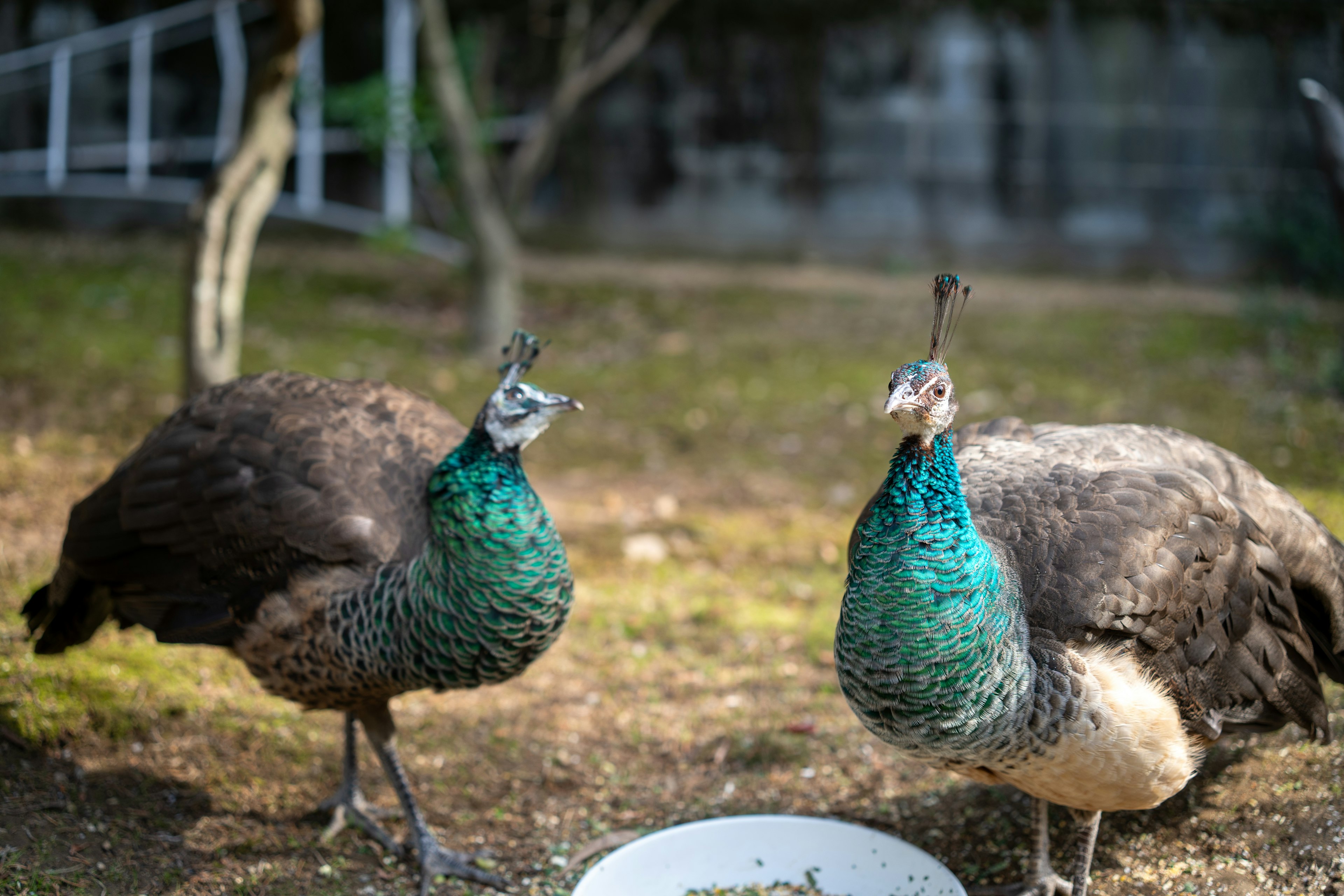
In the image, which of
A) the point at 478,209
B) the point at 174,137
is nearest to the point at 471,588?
the point at 478,209

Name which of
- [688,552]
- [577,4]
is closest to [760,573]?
[688,552]

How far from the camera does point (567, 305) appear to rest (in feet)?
28.3

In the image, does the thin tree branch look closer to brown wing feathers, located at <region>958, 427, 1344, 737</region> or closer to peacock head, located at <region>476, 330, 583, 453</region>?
peacock head, located at <region>476, 330, 583, 453</region>

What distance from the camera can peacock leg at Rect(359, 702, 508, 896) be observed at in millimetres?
3281

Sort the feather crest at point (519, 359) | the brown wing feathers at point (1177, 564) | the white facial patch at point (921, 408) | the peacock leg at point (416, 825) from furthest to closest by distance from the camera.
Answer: the peacock leg at point (416, 825) < the feather crest at point (519, 359) < the brown wing feathers at point (1177, 564) < the white facial patch at point (921, 408)

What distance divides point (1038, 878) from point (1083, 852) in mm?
260

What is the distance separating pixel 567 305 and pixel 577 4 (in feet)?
6.95

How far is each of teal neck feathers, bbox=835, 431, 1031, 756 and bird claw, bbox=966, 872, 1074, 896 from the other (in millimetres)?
762

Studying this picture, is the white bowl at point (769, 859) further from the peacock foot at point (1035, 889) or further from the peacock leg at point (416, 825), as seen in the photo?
the peacock leg at point (416, 825)

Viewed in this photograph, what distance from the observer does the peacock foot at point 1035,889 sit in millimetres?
3131

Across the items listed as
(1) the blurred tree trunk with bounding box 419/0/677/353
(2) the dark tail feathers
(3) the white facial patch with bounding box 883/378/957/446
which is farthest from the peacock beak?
(1) the blurred tree trunk with bounding box 419/0/677/353

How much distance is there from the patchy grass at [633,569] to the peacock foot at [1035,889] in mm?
97

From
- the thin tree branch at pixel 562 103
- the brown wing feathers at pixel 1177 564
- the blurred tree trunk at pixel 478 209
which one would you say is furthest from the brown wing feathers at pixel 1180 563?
the thin tree branch at pixel 562 103

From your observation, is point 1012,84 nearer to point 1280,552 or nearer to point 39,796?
point 1280,552
